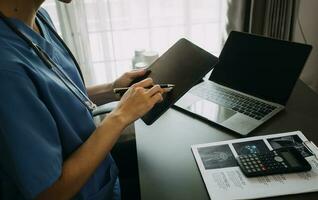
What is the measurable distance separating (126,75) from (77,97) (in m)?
0.33

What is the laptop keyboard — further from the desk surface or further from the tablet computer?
the tablet computer

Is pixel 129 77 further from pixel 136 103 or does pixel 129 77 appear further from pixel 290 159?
pixel 290 159

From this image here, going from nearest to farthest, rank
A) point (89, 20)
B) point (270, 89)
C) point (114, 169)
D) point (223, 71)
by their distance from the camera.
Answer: point (114, 169) < point (270, 89) < point (223, 71) < point (89, 20)

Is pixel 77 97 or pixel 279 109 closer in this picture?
pixel 77 97

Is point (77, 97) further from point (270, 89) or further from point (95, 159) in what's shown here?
point (270, 89)

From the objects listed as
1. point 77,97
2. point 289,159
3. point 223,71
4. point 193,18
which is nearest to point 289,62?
point 223,71

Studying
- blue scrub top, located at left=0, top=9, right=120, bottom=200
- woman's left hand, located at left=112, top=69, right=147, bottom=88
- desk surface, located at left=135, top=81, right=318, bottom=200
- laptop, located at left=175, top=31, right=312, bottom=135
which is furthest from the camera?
woman's left hand, located at left=112, top=69, right=147, bottom=88

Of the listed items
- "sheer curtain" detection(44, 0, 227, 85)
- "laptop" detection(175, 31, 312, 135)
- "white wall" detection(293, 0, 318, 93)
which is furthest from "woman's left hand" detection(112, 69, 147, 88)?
"white wall" detection(293, 0, 318, 93)

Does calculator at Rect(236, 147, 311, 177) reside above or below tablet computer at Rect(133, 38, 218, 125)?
below

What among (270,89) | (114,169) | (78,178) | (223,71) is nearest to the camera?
(78,178)

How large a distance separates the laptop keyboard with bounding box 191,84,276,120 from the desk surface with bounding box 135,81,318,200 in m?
0.04

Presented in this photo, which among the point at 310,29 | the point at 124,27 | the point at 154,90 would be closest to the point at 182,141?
the point at 154,90

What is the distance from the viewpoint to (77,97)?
809 millimetres

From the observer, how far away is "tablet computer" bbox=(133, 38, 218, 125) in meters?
0.92
